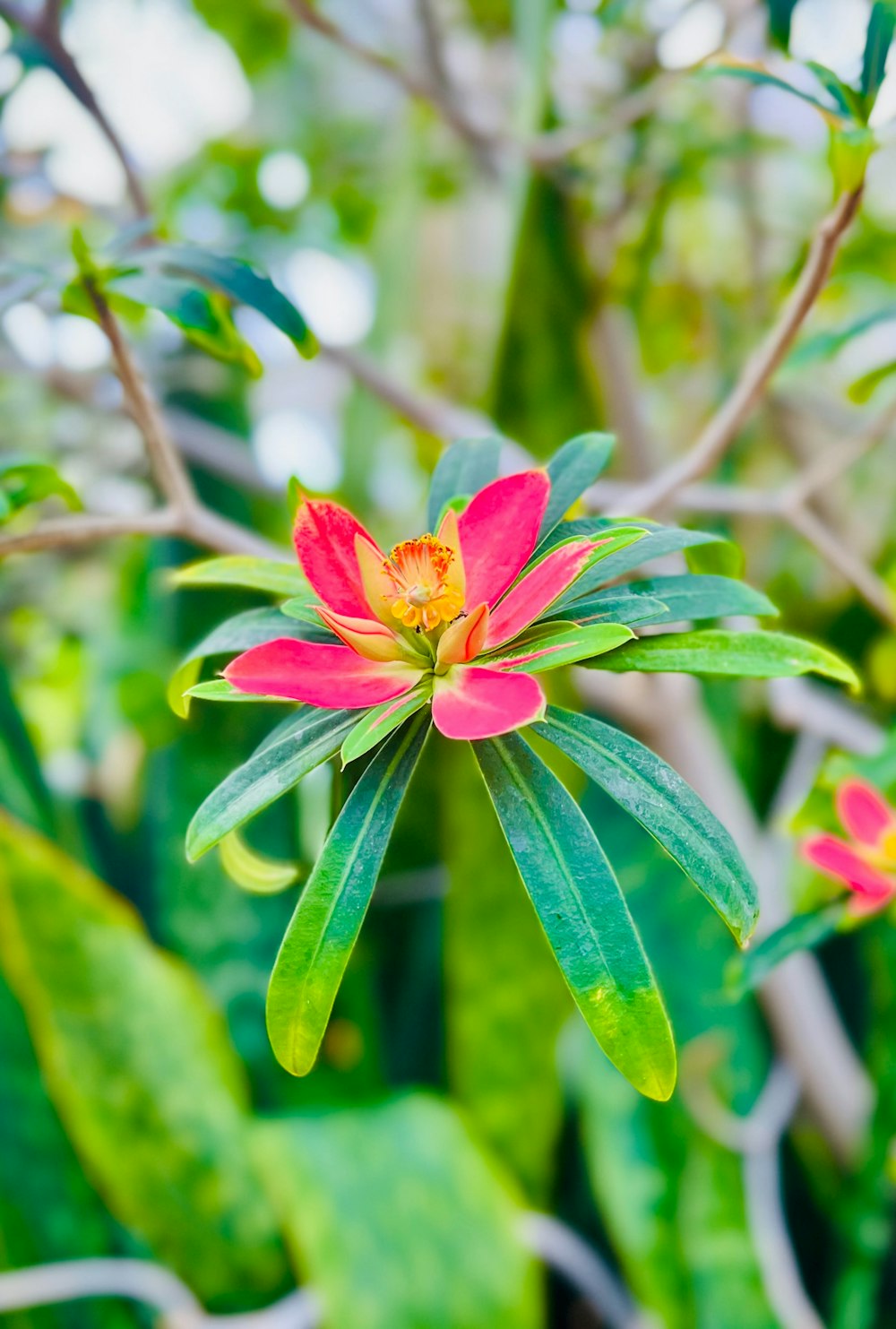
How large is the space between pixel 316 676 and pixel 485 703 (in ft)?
0.20

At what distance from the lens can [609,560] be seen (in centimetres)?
35

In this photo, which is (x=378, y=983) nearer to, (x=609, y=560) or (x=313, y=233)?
(x=609, y=560)

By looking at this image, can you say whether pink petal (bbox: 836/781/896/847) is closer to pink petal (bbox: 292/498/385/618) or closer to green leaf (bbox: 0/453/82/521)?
pink petal (bbox: 292/498/385/618)

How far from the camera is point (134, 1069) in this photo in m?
0.80

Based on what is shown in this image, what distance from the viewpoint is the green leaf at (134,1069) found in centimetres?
78

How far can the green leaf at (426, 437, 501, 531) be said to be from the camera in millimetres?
399

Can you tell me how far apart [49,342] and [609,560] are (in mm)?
968

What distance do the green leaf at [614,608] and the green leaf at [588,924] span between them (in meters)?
0.06

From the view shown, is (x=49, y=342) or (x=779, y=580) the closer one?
(x=49, y=342)

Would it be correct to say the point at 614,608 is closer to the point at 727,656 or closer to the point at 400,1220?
the point at 727,656

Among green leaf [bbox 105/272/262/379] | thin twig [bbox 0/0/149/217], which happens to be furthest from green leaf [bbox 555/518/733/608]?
thin twig [bbox 0/0/149/217]

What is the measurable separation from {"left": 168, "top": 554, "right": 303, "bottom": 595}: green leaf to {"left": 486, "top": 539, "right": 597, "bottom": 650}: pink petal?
0.09 metres

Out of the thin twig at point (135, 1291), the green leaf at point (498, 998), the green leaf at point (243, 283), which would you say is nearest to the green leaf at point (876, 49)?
the green leaf at point (243, 283)

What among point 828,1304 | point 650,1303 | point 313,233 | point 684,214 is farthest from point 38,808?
point 684,214
